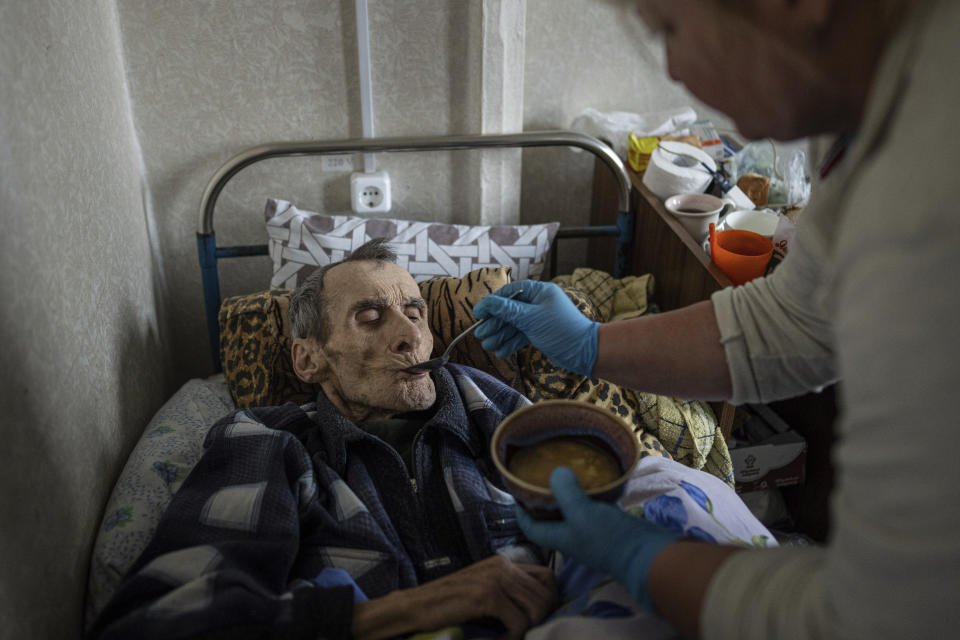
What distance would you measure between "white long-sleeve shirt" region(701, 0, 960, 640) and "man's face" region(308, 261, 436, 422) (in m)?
0.95

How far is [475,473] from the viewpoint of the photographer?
1455 millimetres

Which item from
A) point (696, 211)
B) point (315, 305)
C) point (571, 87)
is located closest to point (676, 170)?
point (696, 211)

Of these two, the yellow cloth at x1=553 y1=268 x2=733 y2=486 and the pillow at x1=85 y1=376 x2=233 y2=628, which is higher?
the pillow at x1=85 y1=376 x2=233 y2=628

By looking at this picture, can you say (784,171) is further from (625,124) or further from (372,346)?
(372,346)

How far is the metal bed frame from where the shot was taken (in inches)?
80.1

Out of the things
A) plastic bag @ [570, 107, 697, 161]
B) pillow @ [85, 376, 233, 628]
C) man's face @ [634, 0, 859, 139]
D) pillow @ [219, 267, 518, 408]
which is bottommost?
pillow @ [85, 376, 233, 628]

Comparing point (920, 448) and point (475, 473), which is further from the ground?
point (920, 448)

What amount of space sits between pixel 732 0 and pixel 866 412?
41 centimetres

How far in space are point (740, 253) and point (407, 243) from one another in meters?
0.92

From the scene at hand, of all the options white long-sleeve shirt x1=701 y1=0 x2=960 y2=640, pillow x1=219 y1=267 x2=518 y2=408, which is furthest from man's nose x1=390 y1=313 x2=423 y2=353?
white long-sleeve shirt x1=701 y1=0 x2=960 y2=640

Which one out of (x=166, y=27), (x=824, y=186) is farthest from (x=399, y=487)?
(x=166, y=27)

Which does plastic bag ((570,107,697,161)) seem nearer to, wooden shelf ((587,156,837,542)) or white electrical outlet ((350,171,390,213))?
wooden shelf ((587,156,837,542))

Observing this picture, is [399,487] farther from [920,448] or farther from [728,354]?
[920,448]

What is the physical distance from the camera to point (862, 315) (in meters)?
0.64
